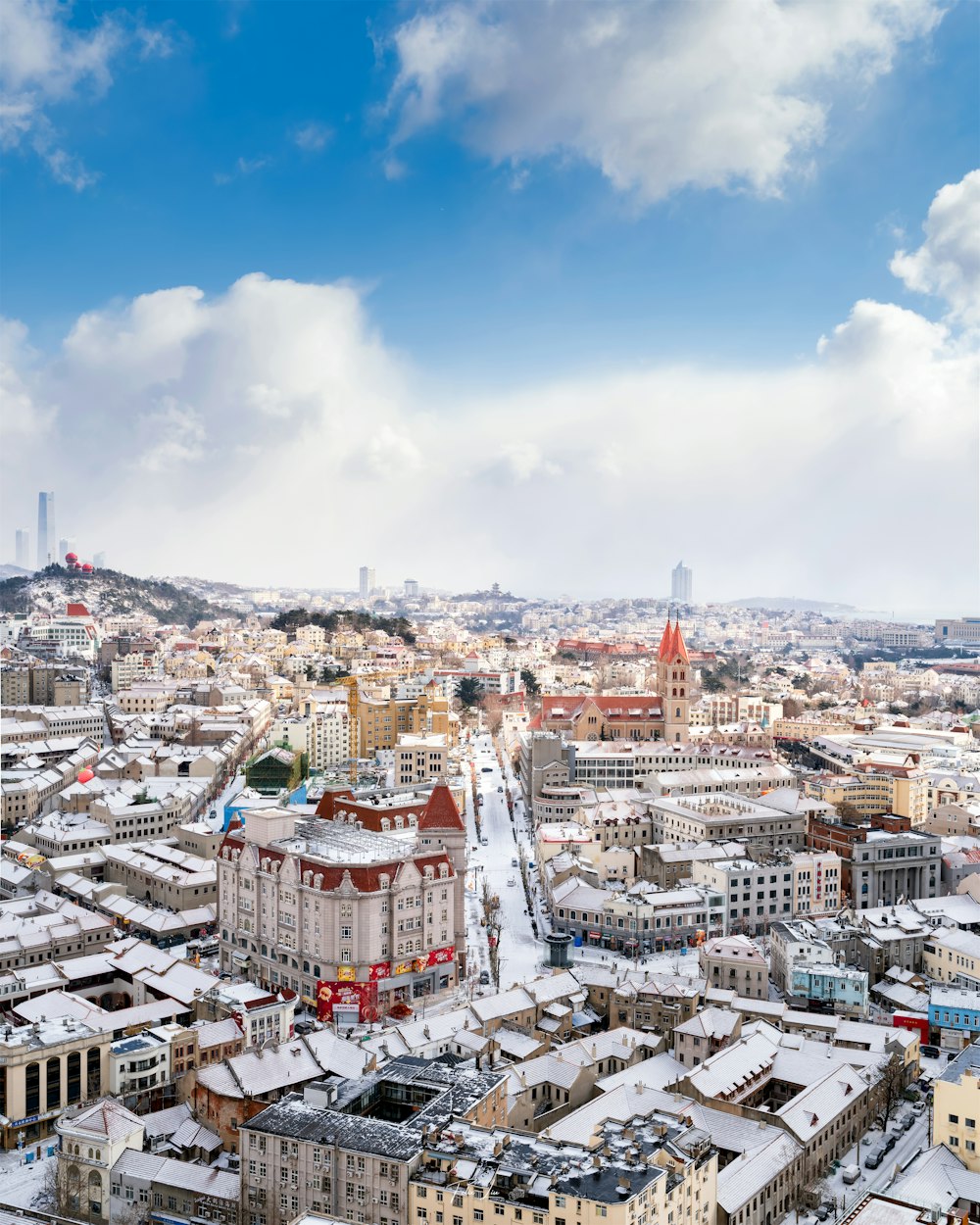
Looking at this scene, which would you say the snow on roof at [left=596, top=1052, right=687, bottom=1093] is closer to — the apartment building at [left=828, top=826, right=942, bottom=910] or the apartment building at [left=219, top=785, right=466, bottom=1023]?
the apartment building at [left=219, top=785, right=466, bottom=1023]

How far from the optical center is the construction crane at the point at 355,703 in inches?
2099

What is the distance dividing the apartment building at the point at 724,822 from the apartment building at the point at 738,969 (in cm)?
921

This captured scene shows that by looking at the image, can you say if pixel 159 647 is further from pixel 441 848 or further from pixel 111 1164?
pixel 111 1164

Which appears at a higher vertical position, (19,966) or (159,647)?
(159,647)

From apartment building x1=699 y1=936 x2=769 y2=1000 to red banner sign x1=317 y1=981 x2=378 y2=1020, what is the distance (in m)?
8.20

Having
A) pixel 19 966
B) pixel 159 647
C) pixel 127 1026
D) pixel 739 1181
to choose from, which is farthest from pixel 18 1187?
pixel 159 647

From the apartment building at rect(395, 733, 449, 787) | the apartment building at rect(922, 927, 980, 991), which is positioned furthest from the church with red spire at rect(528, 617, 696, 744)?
the apartment building at rect(922, 927, 980, 991)

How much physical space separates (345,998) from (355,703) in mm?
31338

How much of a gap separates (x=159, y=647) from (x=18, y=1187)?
75.6m

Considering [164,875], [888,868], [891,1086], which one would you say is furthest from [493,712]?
[891,1086]

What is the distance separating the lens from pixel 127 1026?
2425cm

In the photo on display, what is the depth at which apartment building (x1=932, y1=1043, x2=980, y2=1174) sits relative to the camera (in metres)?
20.1

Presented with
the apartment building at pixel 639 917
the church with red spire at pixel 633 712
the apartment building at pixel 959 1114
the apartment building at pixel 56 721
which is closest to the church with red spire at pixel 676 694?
the church with red spire at pixel 633 712

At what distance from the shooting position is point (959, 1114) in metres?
20.3
